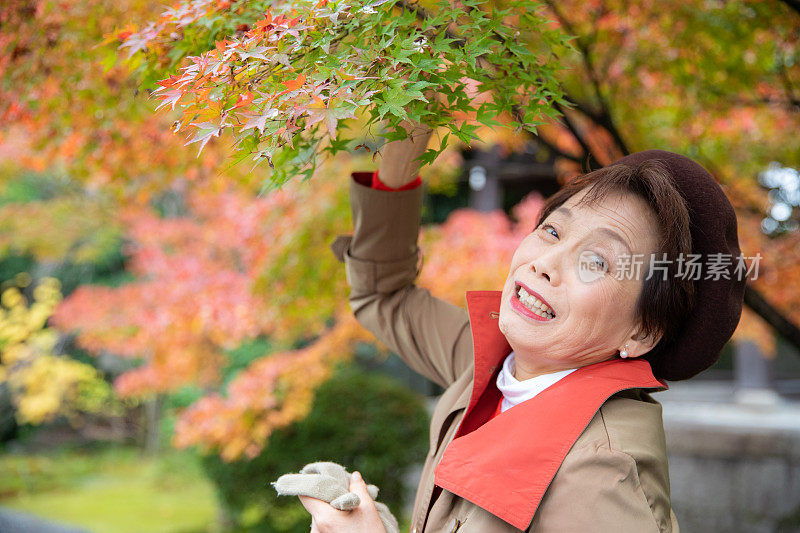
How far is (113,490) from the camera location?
9211mm

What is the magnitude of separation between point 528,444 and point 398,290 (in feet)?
2.79

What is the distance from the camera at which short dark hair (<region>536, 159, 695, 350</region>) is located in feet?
4.76

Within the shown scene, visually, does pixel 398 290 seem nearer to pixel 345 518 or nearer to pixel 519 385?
pixel 519 385

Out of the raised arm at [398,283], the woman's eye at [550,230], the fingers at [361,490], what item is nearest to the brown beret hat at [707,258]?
the woman's eye at [550,230]

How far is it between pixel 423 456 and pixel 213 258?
2857 mm

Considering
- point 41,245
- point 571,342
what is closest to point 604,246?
point 571,342

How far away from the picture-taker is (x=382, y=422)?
5594 mm

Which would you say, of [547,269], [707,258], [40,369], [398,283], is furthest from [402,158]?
[40,369]

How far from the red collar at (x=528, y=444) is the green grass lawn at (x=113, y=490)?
699 cm

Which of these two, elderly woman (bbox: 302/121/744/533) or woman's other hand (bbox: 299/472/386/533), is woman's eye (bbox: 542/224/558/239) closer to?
elderly woman (bbox: 302/121/744/533)

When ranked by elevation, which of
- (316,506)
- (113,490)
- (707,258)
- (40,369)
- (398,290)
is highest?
(707,258)

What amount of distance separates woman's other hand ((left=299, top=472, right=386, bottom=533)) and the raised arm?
0.60 meters
